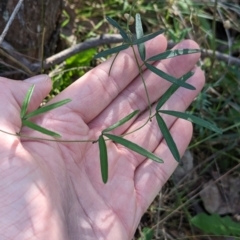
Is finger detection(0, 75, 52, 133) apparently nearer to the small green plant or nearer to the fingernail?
the fingernail

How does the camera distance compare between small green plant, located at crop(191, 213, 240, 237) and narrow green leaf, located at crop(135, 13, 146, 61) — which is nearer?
narrow green leaf, located at crop(135, 13, 146, 61)

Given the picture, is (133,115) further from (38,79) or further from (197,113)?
(197,113)

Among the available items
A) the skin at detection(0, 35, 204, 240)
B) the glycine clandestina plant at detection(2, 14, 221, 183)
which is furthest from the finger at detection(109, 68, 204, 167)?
the glycine clandestina plant at detection(2, 14, 221, 183)

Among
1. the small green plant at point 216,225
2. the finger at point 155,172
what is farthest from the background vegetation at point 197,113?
the finger at point 155,172

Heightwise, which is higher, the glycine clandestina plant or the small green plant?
the glycine clandestina plant

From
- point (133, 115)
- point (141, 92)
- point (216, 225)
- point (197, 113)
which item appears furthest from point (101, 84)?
point (216, 225)

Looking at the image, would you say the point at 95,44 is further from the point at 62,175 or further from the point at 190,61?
the point at 62,175

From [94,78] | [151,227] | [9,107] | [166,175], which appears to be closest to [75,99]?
[94,78]
